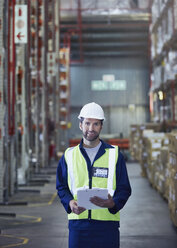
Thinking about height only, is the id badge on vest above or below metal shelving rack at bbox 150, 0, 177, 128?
below

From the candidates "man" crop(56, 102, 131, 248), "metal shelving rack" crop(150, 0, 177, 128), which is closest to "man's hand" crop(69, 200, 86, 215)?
"man" crop(56, 102, 131, 248)

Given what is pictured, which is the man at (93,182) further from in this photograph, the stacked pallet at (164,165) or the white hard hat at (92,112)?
the stacked pallet at (164,165)

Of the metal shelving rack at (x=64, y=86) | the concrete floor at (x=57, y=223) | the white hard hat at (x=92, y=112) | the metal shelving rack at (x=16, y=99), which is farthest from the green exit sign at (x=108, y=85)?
the white hard hat at (x=92, y=112)

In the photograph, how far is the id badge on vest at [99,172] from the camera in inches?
144

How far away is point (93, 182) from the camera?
3.64m

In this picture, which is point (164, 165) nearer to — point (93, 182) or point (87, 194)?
point (93, 182)

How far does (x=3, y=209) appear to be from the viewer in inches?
371

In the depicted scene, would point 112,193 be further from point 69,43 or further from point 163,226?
point 69,43

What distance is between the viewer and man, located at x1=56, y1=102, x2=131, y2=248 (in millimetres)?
3553

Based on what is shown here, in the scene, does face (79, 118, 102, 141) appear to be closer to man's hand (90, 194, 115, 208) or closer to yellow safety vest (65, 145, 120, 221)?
yellow safety vest (65, 145, 120, 221)

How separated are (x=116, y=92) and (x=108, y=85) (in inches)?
28.0

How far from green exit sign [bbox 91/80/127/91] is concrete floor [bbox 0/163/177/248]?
22281 millimetres

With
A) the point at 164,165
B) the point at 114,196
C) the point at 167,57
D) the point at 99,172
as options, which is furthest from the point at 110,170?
the point at 167,57

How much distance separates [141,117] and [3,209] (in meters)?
24.7
